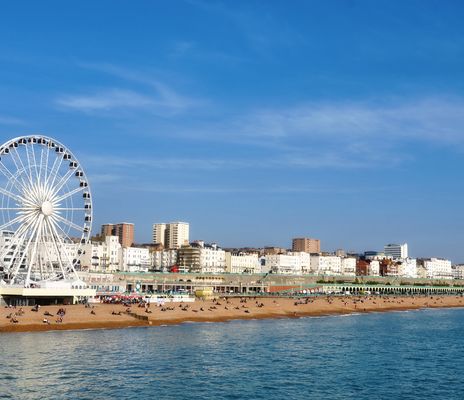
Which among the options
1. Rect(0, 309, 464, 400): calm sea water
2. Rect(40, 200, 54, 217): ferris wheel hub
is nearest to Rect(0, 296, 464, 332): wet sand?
Rect(0, 309, 464, 400): calm sea water

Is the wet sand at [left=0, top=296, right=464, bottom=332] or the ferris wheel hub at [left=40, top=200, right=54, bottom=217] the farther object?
the ferris wheel hub at [left=40, top=200, right=54, bottom=217]

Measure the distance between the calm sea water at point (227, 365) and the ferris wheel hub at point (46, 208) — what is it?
16.7 m

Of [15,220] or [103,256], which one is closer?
[15,220]

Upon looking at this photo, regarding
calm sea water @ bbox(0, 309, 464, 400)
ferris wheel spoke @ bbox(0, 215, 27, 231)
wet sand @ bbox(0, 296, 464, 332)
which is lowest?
calm sea water @ bbox(0, 309, 464, 400)

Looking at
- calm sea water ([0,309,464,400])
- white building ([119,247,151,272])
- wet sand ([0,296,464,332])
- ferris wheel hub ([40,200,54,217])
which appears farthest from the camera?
white building ([119,247,151,272])

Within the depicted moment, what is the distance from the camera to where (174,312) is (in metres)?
77.9

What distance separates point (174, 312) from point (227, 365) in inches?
1375

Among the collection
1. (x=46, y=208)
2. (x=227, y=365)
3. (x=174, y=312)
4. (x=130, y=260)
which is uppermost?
(x=130, y=260)

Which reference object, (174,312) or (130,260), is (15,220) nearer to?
(174,312)

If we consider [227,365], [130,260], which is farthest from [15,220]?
[130,260]

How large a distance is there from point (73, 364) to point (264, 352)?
49.9 feet

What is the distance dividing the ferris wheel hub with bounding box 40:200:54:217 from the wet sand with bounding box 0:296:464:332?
390 inches

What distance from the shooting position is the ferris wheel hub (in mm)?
71875

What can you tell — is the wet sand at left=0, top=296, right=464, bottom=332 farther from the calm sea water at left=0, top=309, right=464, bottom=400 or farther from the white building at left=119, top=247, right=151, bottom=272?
the white building at left=119, top=247, right=151, bottom=272
